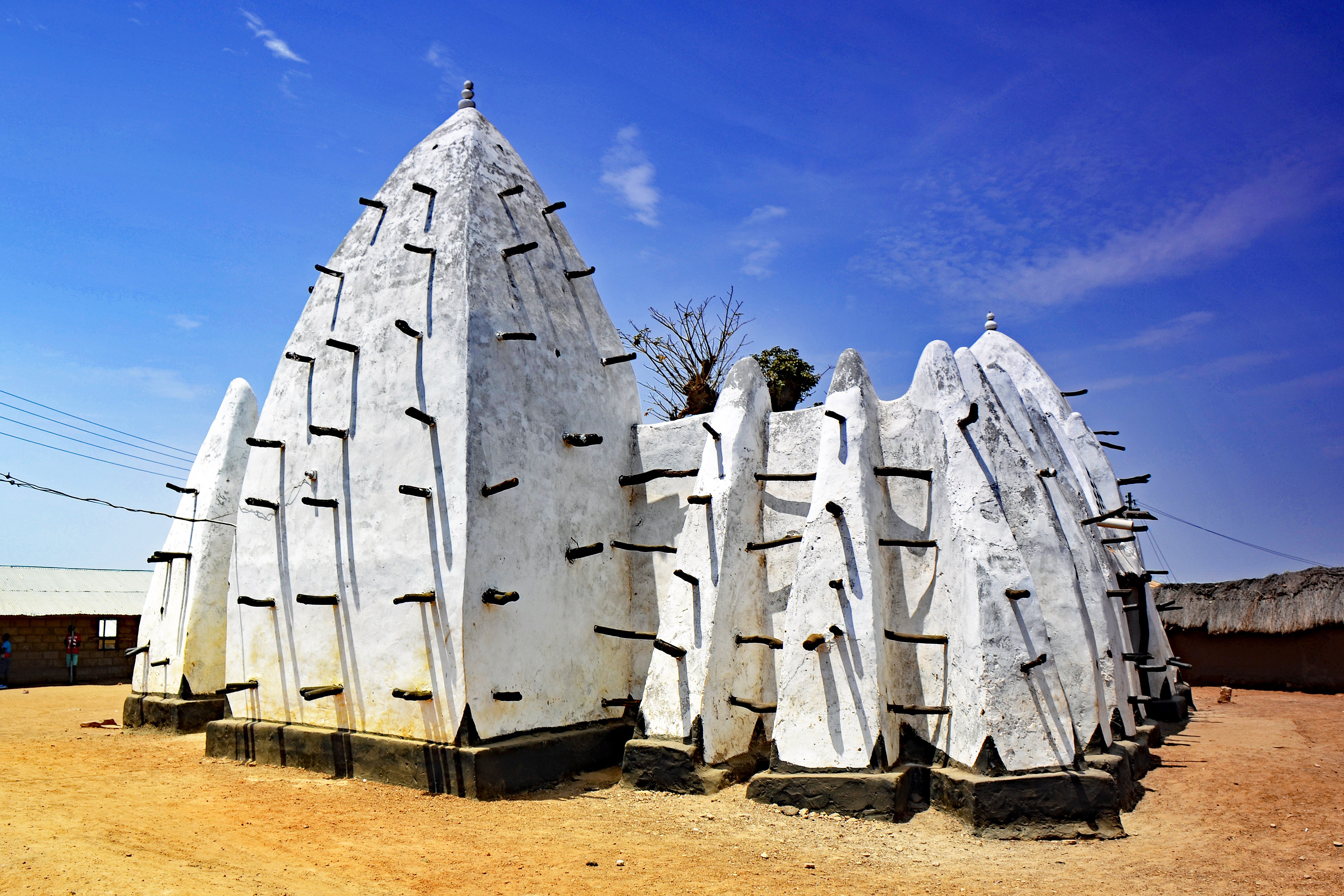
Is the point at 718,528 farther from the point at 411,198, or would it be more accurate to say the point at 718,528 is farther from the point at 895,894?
the point at 411,198

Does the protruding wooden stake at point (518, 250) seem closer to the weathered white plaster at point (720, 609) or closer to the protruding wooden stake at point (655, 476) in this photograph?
the weathered white plaster at point (720, 609)

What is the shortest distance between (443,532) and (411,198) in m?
4.04

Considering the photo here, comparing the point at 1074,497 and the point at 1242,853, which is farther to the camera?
the point at 1074,497

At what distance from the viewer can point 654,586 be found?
8930 millimetres

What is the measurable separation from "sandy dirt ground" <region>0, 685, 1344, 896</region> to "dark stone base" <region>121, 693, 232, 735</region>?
2607 mm

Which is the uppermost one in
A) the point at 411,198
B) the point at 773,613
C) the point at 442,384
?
the point at 411,198

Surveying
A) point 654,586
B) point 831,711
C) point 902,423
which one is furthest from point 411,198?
point 831,711

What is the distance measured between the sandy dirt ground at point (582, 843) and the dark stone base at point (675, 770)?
11 cm

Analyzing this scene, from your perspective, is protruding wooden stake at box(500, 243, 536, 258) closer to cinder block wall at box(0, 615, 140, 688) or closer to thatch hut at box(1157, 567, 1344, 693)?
thatch hut at box(1157, 567, 1344, 693)

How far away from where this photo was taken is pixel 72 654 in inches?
845

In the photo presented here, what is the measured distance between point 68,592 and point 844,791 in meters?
23.7

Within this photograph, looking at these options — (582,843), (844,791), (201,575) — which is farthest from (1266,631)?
(201,575)

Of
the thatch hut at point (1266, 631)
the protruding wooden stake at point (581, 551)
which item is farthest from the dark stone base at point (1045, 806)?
the thatch hut at point (1266, 631)

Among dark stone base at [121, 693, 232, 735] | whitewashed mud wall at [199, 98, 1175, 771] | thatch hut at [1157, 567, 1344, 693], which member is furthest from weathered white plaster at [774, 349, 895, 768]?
thatch hut at [1157, 567, 1344, 693]
